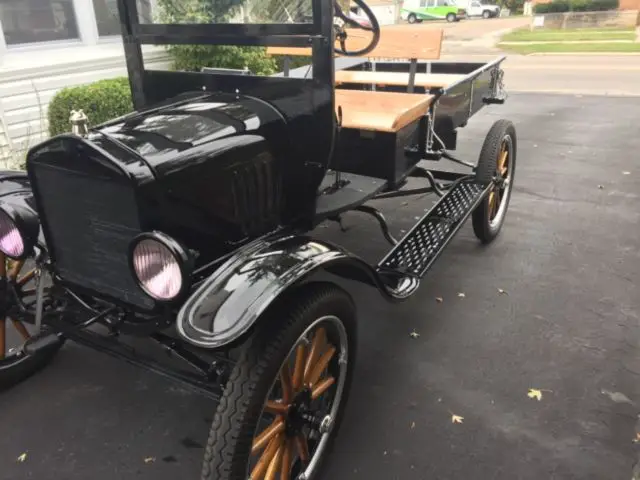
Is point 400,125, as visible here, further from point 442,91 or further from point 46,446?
point 46,446

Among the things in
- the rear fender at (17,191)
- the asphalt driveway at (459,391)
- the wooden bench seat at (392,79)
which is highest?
the wooden bench seat at (392,79)

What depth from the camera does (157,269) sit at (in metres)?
1.90

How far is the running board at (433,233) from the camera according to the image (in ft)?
9.24

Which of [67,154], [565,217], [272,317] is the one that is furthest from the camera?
[565,217]

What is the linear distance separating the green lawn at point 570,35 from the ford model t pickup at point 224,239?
70.7 ft

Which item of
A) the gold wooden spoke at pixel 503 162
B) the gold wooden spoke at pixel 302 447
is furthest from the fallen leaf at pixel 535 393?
the gold wooden spoke at pixel 503 162

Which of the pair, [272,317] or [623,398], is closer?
[272,317]

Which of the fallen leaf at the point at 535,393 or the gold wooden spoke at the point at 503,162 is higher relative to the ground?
the gold wooden spoke at the point at 503,162

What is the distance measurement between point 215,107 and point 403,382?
1618 mm

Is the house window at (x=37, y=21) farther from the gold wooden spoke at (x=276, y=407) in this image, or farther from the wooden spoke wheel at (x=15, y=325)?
the gold wooden spoke at (x=276, y=407)

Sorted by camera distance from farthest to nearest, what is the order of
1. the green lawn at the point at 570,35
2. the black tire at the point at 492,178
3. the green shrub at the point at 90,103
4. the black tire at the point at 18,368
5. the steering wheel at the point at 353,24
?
the green lawn at the point at 570,35
the green shrub at the point at 90,103
the black tire at the point at 492,178
the steering wheel at the point at 353,24
the black tire at the point at 18,368

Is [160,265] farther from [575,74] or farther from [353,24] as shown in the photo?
[575,74]

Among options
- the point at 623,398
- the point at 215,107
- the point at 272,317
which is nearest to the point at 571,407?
the point at 623,398

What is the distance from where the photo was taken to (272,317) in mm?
1860
